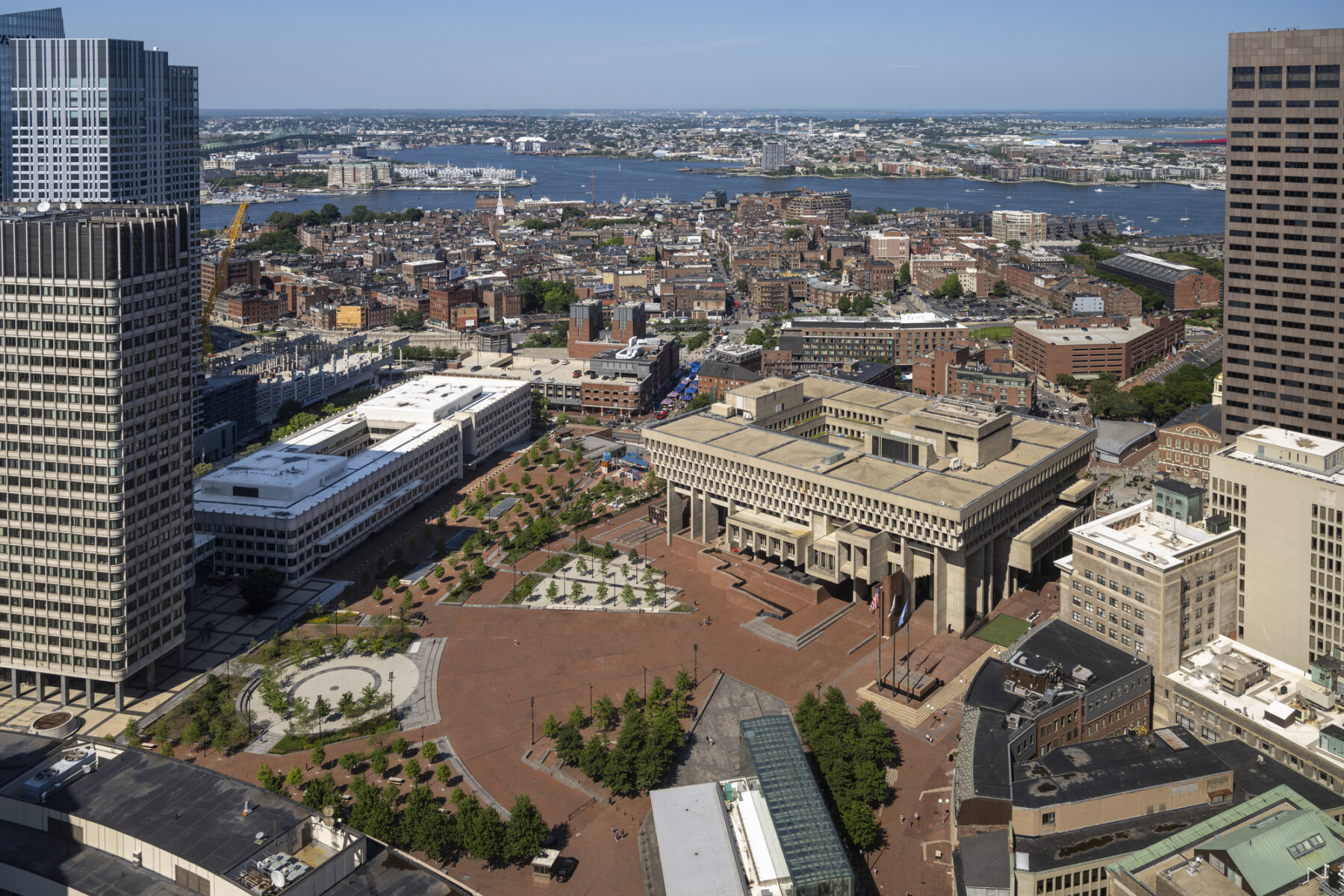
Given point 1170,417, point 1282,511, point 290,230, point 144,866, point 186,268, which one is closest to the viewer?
point 144,866

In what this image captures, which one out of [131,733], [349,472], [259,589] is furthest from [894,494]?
[131,733]

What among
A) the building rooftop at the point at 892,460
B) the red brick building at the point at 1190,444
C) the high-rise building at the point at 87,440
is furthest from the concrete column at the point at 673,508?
the red brick building at the point at 1190,444

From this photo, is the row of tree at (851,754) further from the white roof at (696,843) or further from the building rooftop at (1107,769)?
the building rooftop at (1107,769)

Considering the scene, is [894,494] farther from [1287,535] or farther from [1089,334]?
[1089,334]

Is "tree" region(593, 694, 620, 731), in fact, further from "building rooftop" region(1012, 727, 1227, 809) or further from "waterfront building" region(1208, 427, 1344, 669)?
"waterfront building" region(1208, 427, 1344, 669)

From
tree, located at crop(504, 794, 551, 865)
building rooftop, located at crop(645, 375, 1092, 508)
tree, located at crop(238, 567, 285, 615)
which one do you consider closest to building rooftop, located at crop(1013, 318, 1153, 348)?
building rooftop, located at crop(645, 375, 1092, 508)

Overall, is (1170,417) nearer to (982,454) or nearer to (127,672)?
(982,454)

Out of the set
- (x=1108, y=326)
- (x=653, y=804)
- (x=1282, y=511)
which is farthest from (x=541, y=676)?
(x=1108, y=326)
